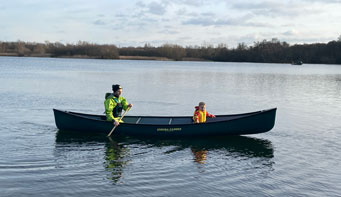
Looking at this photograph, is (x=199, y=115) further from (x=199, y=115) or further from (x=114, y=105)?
(x=114, y=105)

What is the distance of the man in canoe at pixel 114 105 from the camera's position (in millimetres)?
13203

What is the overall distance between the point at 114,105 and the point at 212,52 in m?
122

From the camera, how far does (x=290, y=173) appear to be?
9891mm

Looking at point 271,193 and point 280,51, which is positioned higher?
point 280,51

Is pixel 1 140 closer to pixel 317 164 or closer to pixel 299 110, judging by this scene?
pixel 317 164

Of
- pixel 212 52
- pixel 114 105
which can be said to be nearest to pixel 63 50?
pixel 212 52

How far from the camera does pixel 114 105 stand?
13.5 metres

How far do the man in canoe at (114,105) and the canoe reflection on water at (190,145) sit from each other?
28.3 inches

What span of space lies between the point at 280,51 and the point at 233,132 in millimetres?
121915

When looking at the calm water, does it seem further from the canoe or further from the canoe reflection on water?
the canoe

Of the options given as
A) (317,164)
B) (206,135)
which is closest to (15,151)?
(206,135)

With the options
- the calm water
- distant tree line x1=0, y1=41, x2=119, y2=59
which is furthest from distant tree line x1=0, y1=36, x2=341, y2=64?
the calm water

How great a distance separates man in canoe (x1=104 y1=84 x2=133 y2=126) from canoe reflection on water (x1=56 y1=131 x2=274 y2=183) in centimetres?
72

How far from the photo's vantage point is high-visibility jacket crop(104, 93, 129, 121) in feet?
43.4
